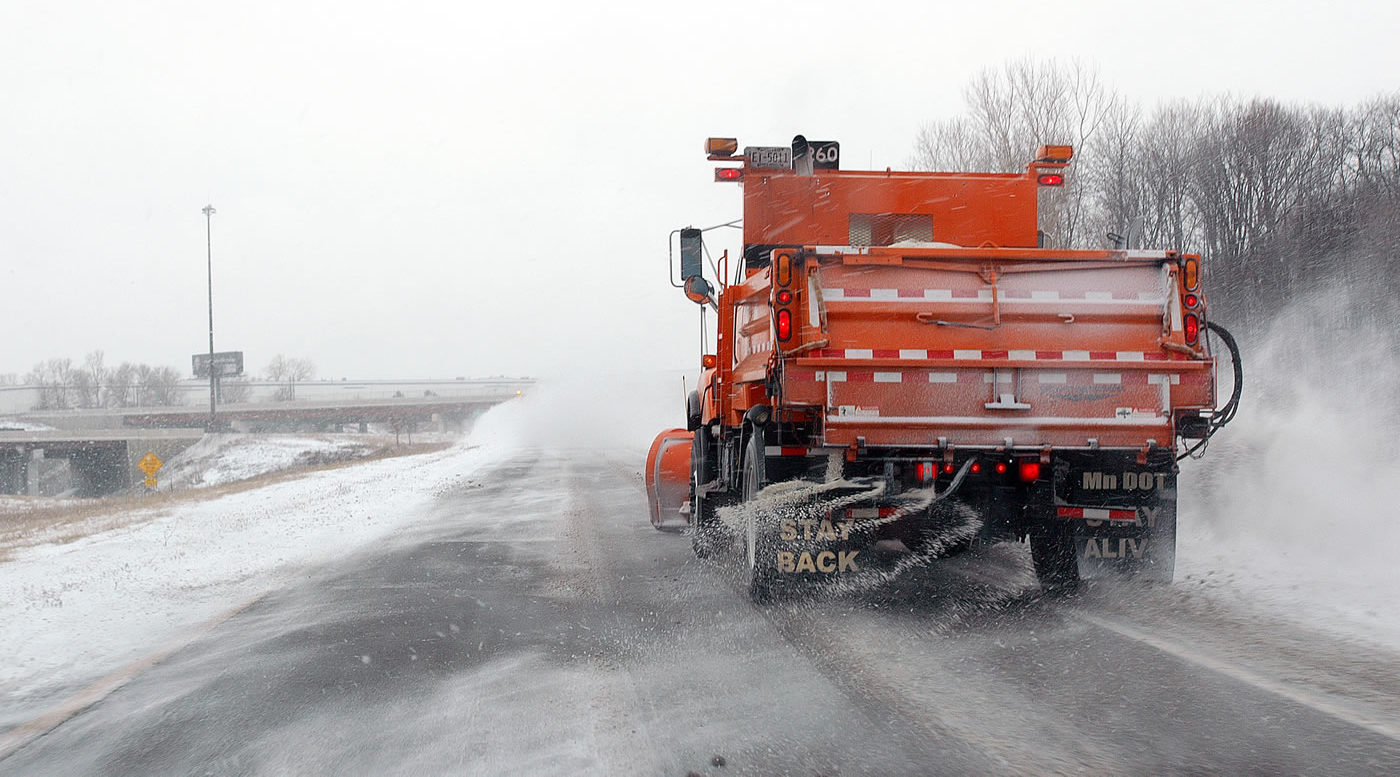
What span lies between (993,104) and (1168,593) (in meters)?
20.2

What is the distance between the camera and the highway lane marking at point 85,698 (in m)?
4.57

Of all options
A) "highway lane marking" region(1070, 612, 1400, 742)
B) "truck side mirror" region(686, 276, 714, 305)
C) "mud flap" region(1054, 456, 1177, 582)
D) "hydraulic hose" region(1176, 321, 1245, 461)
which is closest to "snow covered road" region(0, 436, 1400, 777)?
"highway lane marking" region(1070, 612, 1400, 742)

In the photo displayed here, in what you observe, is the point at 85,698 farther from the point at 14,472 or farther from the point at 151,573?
the point at 14,472

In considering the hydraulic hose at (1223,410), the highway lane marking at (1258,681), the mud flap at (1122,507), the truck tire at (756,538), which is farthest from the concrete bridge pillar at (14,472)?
the highway lane marking at (1258,681)

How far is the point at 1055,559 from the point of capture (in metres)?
7.06

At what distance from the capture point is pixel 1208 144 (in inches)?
1216

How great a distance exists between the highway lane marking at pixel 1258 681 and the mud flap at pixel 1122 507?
0.49 meters

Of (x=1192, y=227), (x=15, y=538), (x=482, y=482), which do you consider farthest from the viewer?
(x=1192, y=227)

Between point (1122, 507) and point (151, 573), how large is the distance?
8087 millimetres

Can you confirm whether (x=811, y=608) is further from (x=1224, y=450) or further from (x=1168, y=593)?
(x=1224, y=450)

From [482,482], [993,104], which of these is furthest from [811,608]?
[993,104]

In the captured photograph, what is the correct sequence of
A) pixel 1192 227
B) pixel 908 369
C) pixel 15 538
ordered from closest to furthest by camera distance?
pixel 908 369 → pixel 15 538 → pixel 1192 227

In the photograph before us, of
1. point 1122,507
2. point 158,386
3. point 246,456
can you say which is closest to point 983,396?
point 1122,507

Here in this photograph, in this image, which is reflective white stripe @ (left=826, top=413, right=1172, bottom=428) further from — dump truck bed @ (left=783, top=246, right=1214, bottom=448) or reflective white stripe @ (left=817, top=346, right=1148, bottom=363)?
reflective white stripe @ (left=817, top=346, right=1148, bottom=363)
